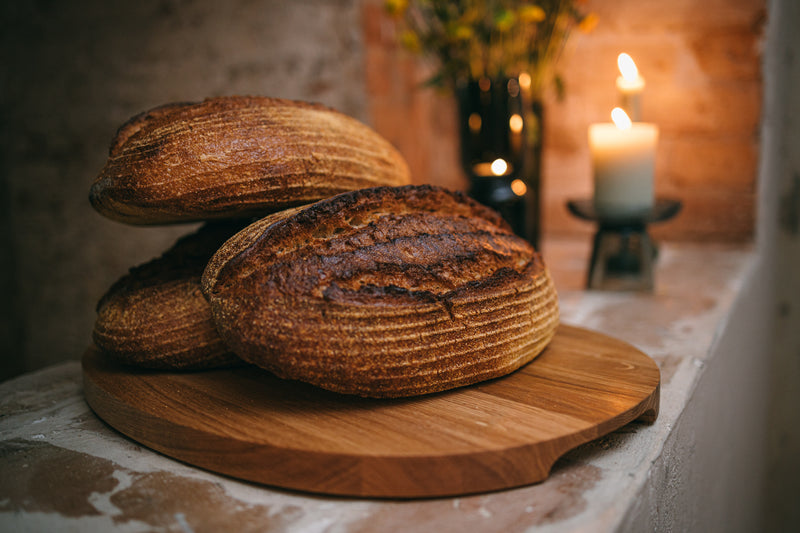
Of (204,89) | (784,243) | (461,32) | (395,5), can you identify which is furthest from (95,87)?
(784,243)

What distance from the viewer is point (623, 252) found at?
148cm

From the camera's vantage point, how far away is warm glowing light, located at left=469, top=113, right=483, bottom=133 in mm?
1598

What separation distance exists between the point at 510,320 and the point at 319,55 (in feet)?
4.33

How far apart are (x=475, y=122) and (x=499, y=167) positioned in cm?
29

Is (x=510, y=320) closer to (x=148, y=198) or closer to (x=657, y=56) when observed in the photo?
(x=148, y=198)

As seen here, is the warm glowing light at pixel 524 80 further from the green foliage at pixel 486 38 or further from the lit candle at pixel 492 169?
the lit candle at pixel 492 169

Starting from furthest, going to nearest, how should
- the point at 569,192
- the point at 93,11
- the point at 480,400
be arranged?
the point at 569,192 → the point at 93,11 → the point at 480,400

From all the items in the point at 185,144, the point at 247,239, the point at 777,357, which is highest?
the point at 185,144

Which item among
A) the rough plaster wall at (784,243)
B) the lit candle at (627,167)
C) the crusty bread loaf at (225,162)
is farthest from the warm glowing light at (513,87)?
the rough plaster wall at (784,243)

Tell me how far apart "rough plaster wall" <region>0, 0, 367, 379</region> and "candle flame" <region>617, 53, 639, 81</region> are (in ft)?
2.46

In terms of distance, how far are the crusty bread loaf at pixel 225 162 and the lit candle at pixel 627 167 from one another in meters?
0.75

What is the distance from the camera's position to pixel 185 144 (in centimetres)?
78

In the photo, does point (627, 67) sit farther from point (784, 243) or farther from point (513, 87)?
point (784, 243)

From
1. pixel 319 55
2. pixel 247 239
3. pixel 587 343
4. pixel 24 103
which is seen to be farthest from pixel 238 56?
pixel 587 343
